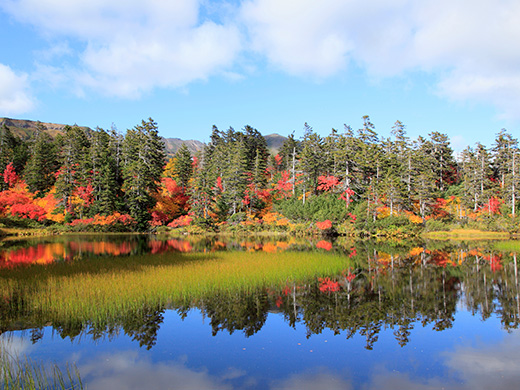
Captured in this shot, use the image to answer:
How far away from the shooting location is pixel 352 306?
13609mm

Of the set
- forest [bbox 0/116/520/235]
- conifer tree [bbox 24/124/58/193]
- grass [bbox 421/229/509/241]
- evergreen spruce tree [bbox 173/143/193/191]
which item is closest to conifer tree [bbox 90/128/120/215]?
forest [bbox 0/116/520/235]

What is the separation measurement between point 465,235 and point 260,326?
46.1 m

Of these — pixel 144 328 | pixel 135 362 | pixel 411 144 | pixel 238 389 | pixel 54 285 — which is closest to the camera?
pixel 238 389

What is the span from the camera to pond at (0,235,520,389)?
8266 millimetres

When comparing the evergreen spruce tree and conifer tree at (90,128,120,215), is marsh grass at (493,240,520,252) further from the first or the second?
the evergreen spruce tree

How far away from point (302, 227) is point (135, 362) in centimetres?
4550

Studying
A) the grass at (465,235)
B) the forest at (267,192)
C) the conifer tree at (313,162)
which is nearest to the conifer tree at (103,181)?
the forest at (267,192)

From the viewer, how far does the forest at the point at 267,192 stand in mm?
51219

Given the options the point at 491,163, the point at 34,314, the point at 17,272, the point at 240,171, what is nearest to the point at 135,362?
the point at 34,314

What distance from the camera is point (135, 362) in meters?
8.92

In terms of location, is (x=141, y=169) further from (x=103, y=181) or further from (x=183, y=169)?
(x=183, y=169)

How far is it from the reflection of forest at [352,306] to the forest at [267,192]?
30.8 m

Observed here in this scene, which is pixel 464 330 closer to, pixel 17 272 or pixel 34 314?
pixel 34 314

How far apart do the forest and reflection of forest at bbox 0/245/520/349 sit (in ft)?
101
